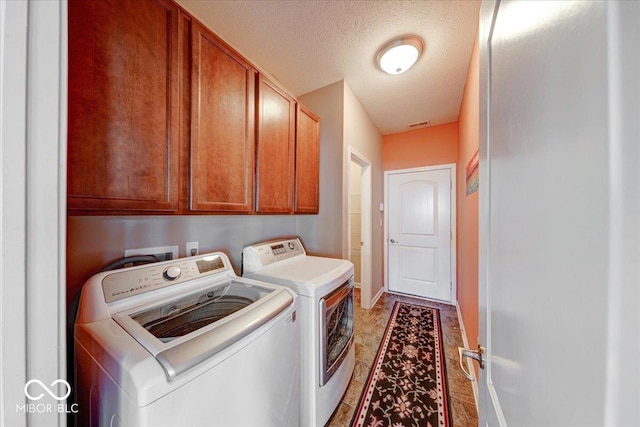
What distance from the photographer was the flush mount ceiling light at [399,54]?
1.65m

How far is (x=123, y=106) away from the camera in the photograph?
32.1 inches

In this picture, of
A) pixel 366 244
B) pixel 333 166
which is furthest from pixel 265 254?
pixel 366 244

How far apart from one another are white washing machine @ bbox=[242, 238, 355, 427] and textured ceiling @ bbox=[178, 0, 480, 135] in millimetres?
1582

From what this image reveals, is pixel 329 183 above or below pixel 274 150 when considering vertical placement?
below

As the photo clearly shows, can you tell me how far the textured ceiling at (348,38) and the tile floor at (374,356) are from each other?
2614mm

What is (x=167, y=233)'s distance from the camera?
128cm

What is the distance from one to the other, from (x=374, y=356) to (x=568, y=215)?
7.03 ft

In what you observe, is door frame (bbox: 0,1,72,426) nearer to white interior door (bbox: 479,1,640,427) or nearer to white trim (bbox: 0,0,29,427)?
white trim (bbox: 0,0,29,427)

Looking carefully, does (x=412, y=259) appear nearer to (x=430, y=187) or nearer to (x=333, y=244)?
(x=430, y=187)

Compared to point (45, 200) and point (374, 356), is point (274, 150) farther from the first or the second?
point (374, 356)

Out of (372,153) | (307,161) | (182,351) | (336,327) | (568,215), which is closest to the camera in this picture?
(568,215)

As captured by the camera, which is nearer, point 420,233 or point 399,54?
point 399,54

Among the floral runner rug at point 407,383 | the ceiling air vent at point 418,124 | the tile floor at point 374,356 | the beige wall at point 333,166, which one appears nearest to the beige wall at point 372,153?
the beige wall at point 333,166

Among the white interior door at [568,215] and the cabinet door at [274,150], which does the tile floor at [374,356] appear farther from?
the cabinet door at [274,150]
